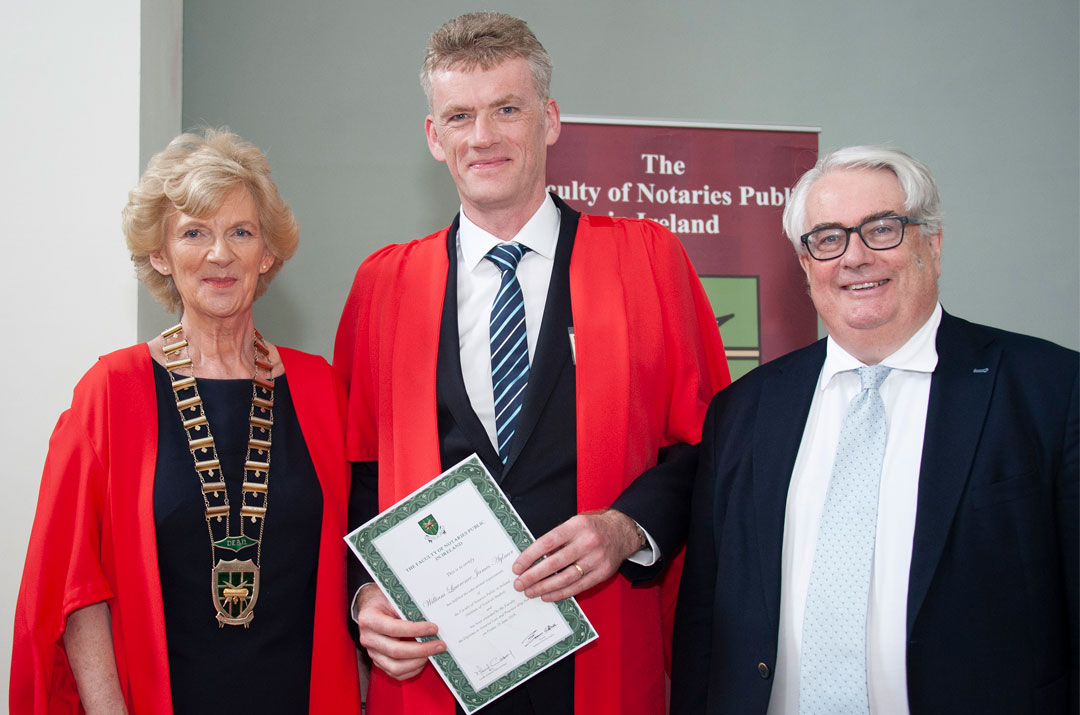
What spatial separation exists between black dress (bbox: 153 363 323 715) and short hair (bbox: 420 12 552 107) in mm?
928

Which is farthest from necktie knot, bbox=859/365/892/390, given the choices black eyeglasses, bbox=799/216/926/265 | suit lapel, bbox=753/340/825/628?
black eyeglasses, bbox=799/216/926/265

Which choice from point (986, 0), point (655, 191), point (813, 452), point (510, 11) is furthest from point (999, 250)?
point (813, 452)

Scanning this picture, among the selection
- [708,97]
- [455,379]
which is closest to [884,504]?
[455,379]

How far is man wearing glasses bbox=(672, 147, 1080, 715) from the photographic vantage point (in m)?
1.55

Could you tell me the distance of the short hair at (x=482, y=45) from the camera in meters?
2.08

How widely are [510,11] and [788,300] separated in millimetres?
1774

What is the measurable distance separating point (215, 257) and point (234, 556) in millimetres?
669

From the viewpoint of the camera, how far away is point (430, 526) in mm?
1716

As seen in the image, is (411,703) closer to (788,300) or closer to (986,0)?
(788,300)

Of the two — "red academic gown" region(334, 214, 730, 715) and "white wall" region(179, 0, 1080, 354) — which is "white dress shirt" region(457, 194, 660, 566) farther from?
"white wall" region(179, 0, 1080, 354)

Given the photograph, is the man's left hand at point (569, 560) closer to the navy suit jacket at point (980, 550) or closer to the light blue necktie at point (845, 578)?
the navy suit jacket at point (980, 550)

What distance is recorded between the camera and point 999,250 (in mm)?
4055

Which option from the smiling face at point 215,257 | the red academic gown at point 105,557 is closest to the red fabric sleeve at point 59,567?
the red academic gown at point 105,557

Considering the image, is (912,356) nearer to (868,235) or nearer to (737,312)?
(868,235)
